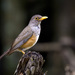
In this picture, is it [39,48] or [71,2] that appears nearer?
[39,48]

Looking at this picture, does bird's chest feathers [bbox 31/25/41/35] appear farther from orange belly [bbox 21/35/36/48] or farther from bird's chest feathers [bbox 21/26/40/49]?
orange belly [bbox 21/35/36/48]

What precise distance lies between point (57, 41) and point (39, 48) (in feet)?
6.20

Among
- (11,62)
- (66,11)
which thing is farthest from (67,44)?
(11,62)

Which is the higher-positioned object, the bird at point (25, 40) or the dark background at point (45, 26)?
the bird at point (25, 40)

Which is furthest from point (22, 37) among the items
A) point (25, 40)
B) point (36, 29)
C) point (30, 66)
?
point (30, 66)

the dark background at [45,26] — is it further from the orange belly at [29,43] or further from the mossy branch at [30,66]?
the mossy branch at [30,66]

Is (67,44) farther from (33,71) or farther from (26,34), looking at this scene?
(33,71)

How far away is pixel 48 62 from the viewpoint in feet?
54.6

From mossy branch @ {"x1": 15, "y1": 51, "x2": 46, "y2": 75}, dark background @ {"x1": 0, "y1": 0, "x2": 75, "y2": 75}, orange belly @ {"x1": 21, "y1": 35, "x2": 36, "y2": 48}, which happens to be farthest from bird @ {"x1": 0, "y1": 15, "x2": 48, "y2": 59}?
dark background @ {"x1": 0, "y1": 0, "x2": 75, "y2": 75}

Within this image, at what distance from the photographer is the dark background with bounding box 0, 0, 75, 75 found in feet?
49.6

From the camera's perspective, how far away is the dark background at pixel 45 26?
15125 millimetres

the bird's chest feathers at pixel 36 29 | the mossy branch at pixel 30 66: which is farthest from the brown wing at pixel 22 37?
the mossy branch at pixel 30 66

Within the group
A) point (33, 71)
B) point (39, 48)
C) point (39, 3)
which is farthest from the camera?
point (39, 3)

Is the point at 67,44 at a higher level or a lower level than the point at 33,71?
lower
